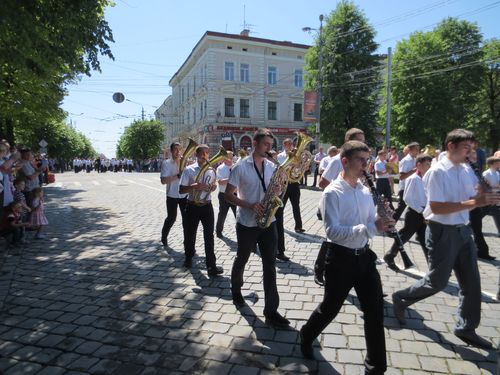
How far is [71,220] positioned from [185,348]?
858 centimetres

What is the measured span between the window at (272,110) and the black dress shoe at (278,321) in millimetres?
42315

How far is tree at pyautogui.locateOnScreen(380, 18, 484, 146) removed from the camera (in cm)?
3122

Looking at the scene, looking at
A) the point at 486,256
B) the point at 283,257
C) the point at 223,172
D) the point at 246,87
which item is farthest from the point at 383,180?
the point at 246,87

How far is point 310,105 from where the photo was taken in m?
25.4

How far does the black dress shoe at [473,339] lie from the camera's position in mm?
3621

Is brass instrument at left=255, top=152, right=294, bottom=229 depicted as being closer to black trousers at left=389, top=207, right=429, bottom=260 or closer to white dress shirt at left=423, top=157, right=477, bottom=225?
white dress shirt at left=423, top=157, right=477, bottom=225

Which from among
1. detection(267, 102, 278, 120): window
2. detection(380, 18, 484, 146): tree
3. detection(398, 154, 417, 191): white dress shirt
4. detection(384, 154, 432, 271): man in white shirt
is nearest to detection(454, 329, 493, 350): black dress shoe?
detection(384, 154, 432, 271): man in white shirt

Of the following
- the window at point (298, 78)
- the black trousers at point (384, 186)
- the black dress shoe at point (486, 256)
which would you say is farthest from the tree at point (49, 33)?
the window at point (298, 78)

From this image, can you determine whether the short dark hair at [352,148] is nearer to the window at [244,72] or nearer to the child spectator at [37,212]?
the child spectator at [37,212]

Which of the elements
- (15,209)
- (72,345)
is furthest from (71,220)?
(72,345)

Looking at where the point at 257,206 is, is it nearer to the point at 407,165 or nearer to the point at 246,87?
the point at 407,165

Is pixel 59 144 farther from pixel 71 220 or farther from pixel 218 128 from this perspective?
pixel 71 220

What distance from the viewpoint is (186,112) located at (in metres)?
56.1

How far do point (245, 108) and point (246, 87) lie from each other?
93.2 inches
